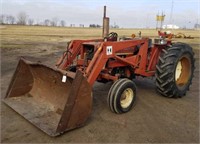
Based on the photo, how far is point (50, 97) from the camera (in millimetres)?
5254

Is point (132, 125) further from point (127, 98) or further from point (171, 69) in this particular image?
point (171, 69)

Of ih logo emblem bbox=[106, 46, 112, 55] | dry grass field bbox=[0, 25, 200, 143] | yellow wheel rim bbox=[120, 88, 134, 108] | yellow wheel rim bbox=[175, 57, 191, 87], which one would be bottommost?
dry grass field bbox=[0, 25, 200, 143]

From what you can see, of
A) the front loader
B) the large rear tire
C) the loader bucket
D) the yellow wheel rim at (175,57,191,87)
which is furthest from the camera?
the yellow wheel rim at (175,57,191,87)

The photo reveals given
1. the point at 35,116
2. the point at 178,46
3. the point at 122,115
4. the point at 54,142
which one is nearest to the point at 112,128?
the point at 122,115

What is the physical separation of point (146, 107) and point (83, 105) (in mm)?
1865

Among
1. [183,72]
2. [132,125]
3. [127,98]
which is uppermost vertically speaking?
[183,72]

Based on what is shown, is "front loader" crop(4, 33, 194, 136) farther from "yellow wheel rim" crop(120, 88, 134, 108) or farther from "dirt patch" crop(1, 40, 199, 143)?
"dirt patch" crop(1, 40, 199, 143)

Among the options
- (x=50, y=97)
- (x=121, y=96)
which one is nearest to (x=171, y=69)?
(x=121, y=96)

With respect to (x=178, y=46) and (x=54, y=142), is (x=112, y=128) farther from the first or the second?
(x=178, y=46)

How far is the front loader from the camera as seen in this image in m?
4.32

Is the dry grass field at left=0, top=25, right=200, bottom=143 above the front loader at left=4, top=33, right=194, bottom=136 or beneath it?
beneath

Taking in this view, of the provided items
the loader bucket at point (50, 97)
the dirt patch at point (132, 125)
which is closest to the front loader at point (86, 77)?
the loader bucket at point (50, 97)

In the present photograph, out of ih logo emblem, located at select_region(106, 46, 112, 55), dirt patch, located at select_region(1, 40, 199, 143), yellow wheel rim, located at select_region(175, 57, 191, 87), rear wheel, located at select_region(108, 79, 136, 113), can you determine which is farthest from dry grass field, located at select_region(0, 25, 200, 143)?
ih logo emblem, located at select_region(106, 46, 112, 55)

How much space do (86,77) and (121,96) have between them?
0.86m
